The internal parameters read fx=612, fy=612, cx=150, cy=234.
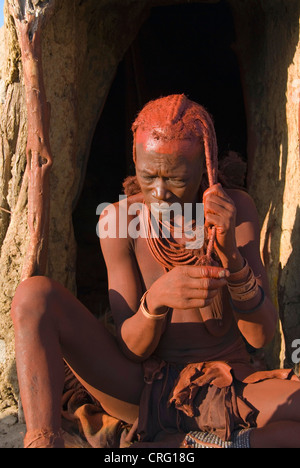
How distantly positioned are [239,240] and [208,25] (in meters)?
3.08

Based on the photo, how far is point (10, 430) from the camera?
114 inches

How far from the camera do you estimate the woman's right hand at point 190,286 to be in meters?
2.28

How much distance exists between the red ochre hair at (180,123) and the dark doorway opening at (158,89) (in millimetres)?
2329

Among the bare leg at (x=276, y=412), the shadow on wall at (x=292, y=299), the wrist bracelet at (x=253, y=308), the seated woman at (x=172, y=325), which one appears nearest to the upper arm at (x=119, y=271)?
the seated woman at (x=172, y=325)

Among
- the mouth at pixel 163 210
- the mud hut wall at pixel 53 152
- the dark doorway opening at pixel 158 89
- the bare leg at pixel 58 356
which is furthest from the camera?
the dark doorway opening at pixel 158 89

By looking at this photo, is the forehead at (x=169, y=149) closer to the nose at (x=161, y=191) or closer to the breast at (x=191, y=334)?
the nose at (x=161, y=191)

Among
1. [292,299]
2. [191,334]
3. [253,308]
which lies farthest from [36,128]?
[292,299]

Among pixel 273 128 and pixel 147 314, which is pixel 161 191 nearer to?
pixel 147 314

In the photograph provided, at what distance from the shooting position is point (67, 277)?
3.39 metres

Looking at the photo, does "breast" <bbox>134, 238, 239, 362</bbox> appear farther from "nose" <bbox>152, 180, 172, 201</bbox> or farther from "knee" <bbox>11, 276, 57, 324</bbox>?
"knee" <bbox>11, 276, 57, 324</bbox>

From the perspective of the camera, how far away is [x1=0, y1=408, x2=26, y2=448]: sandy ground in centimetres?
277

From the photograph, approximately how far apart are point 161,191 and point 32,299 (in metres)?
0.66

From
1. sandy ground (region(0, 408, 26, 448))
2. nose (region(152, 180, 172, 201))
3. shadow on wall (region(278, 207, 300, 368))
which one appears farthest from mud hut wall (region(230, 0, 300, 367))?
sandy ground (region(0, 408, 26, 448))
